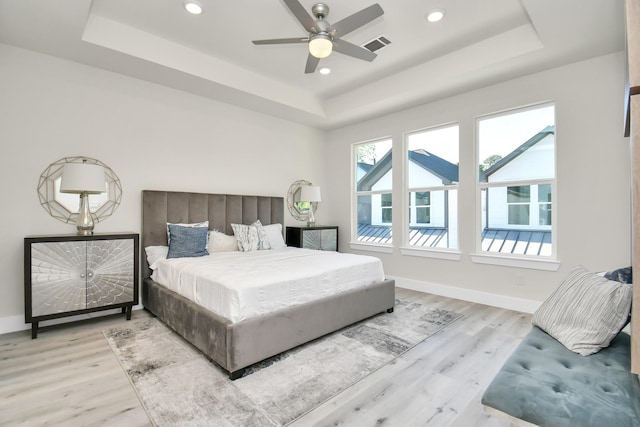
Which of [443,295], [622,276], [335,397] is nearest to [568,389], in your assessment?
[622,276]

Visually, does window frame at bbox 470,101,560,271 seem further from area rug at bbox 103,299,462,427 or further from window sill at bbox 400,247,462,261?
area rug at bbox 103,299,462,427

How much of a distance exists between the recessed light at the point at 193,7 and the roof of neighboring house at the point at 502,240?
12.5 feet

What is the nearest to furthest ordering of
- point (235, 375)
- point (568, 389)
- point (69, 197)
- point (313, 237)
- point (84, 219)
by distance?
point (568, 389), point (235, 375), point (84, 219), point (69, 197), point (313, 237)

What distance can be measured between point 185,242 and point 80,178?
1157 millimetres

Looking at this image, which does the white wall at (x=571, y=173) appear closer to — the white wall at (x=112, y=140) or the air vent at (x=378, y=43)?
the air vent at (x=378, y=43)

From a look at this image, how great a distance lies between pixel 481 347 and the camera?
267 cm

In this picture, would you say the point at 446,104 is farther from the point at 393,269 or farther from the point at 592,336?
the point at 592,336

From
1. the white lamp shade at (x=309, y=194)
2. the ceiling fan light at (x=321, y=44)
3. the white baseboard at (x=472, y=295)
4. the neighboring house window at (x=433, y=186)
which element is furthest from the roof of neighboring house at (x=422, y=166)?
the ceiling fan light at (x=321, y=44)

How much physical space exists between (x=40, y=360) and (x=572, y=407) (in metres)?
3.38

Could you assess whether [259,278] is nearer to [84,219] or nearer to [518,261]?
[84,219]

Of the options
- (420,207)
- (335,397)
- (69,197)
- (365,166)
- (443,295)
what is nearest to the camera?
(335,397)

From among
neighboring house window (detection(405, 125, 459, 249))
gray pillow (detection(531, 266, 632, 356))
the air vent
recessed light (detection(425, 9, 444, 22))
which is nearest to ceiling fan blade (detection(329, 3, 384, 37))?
recessed light (detection(425, 9, 444, 22))

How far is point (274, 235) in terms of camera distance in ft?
14.8

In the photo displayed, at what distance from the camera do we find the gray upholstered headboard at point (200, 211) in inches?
145
